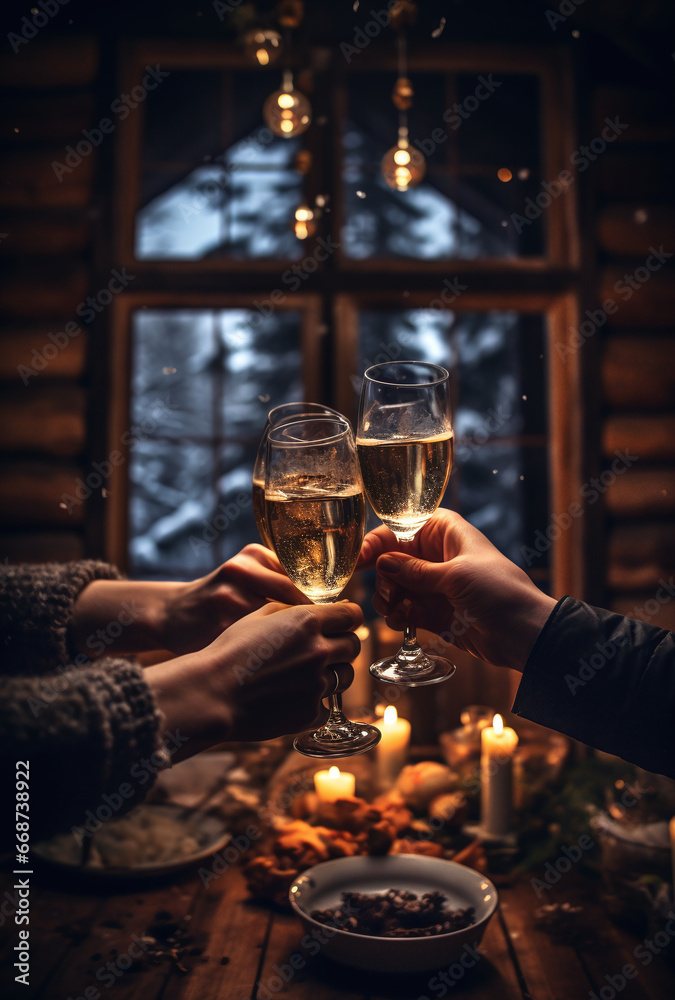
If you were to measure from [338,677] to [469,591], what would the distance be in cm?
23

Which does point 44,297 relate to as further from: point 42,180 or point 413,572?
point 413,572

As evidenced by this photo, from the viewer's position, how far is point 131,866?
54.9 inches

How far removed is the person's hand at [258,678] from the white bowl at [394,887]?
375 mm

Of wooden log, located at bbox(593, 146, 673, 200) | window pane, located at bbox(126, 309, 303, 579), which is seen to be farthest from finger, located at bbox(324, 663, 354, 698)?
wooden log, located at bbox(593, 146, 673, 200)

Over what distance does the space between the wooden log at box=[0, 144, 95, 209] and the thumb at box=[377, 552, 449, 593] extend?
218 centimetres

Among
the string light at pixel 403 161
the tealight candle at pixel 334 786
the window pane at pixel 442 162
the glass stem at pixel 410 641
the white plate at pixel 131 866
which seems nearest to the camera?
the glass stem at pixel 410 641

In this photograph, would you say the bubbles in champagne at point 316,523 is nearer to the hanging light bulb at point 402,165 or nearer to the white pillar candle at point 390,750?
the white pillar candle at point 390,750

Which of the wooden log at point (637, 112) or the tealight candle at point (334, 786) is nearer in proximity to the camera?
the tealight candle at point (334, 786)


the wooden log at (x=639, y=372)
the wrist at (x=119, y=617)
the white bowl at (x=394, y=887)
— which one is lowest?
the white bowl at (x=394, y=887)

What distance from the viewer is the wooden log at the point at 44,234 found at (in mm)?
2617

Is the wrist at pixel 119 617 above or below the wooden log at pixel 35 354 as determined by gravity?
below

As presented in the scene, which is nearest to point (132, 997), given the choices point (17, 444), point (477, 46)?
point (17, 444)

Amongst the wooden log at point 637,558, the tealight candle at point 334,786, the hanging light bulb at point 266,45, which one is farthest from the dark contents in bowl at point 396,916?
the hanging light bulb at point 266,45

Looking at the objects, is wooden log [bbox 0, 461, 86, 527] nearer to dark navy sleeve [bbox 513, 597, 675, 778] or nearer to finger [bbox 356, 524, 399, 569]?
finger [bbox 356, 524, 399, 569]
